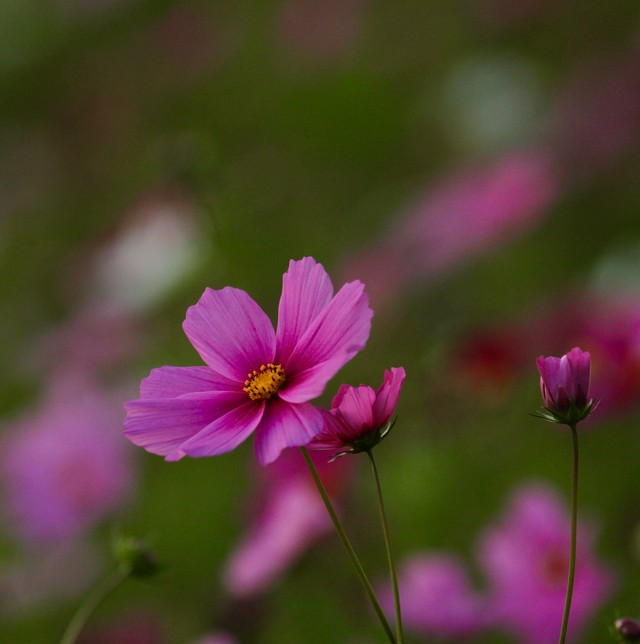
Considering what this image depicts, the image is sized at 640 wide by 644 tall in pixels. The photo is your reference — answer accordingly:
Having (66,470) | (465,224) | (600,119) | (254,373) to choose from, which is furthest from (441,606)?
(600,119)

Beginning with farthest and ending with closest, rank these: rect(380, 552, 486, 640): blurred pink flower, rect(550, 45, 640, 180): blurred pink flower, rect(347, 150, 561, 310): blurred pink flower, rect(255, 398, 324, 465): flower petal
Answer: rect(550, 45, 640, 180): blurred pink flower → rect(347, 150, 561, 310): blurred pink flower → rect(380, 552, 486, 640): blurred pink flower → rect(255, 398, 324, 465): flower petal

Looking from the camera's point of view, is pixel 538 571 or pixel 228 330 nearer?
pixel 228 330

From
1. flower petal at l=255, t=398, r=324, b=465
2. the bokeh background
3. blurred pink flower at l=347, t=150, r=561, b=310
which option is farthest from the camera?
blurred pink flower at l=347, t=150, r=561, b=310

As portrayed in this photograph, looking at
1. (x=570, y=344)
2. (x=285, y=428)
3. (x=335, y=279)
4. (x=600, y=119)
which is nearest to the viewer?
(x=285, y=428)

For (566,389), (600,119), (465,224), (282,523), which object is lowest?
(600,119)

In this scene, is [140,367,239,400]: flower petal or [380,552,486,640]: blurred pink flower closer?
[140,367,239,400]: flower petal

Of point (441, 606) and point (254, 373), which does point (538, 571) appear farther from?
point (254, 373)

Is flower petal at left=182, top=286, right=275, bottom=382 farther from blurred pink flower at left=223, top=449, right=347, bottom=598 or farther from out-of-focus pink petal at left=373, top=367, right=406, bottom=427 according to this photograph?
blurred pink flower at left=223, top=449, right=347, bottom=598

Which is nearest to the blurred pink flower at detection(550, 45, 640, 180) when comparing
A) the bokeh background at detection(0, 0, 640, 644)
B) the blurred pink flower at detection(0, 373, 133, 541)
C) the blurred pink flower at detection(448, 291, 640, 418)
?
the bokeh background at detection(0, 0, 640, 644)
